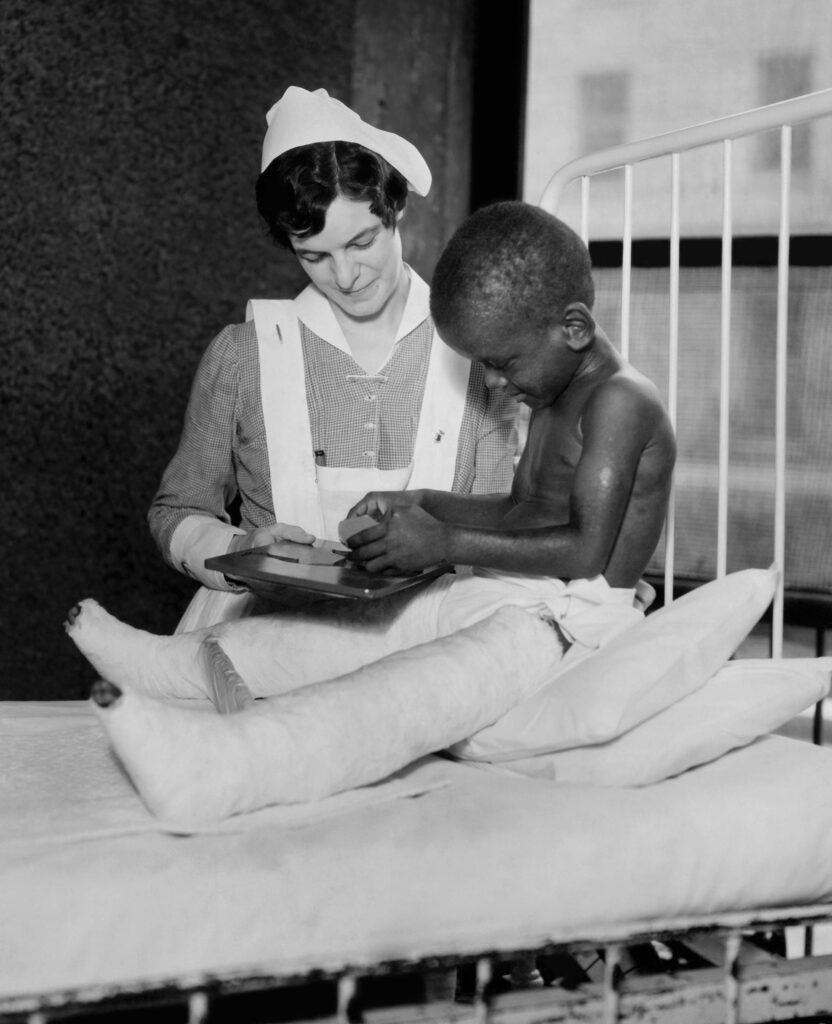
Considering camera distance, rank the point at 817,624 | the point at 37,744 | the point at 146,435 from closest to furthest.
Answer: the point at 37,744 < the point at 817,624 < the point at 146,435

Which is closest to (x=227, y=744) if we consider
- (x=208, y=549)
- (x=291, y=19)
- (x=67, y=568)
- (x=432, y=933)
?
(x=432, y=933)

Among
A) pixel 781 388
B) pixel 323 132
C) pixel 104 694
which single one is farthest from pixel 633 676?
pixel 323 132

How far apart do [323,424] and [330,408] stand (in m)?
0.03

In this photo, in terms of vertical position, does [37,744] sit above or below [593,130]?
below

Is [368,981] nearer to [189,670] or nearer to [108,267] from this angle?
[189,670]

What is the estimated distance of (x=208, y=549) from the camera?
1.68 metres

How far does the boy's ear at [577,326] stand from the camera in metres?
1.43

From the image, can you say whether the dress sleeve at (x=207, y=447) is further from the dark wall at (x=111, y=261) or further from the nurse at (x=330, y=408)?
the dark wall at (x=111, y=261)

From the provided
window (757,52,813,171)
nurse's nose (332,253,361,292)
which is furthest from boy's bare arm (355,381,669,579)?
window (757,52,813,171)

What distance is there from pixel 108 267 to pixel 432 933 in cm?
182

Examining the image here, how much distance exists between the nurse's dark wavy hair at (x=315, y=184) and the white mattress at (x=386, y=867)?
0.80 m

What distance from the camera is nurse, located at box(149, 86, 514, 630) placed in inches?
68.4

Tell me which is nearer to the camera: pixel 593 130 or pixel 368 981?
pixel 368 981

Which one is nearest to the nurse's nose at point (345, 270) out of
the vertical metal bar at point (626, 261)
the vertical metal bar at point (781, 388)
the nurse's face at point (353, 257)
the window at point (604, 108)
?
the nurse's face at point (353, 257)
